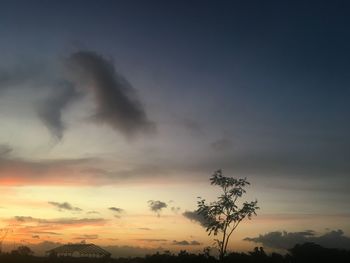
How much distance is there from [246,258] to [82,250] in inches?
1491

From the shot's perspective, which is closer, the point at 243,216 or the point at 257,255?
the point at 243,216

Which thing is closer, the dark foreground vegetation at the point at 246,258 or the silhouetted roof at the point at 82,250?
the dark foreground vegetation at the point at 246,258

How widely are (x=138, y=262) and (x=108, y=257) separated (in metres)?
16.1

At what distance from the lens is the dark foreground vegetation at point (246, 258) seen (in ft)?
248

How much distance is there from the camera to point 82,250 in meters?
98.5

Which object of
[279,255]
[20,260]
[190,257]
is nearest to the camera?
[190,257]

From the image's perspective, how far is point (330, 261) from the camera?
289 ft

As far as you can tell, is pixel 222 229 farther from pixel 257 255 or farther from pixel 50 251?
pixel 50 251

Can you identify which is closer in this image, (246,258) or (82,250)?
(246,258)

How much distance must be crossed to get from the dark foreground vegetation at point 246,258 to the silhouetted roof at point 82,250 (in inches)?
139

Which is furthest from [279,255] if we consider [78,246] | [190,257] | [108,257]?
[78,246]

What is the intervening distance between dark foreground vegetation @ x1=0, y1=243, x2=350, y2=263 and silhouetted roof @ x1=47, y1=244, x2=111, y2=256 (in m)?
3.54

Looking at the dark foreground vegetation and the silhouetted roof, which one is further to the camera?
the silhouetted roof

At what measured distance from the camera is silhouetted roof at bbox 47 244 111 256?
98625mm
